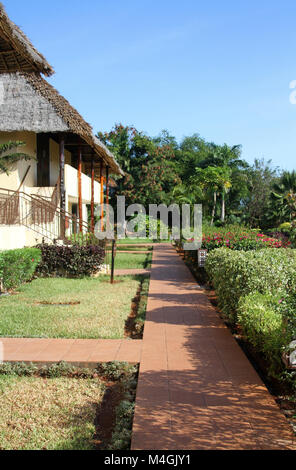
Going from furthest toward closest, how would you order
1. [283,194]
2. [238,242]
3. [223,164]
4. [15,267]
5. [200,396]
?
1. [223,164]
2. [283,194]
3. [238,242]
4. [15,267]
5. [200,396]

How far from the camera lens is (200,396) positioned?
3611mm

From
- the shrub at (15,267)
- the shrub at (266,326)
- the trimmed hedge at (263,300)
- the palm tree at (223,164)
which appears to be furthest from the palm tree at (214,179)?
the shrub at (266,326)

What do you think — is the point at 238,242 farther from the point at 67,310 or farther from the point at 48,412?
the point at 48,412

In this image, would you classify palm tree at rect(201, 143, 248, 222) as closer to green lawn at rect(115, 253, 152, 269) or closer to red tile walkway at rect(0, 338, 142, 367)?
green lawn at rect(115, 253, 152, 269)

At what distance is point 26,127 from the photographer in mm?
12078

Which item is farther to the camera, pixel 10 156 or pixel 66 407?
pixel 10 156

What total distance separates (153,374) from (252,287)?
2078 mm

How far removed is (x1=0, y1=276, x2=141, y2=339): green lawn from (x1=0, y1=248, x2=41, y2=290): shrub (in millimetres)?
251

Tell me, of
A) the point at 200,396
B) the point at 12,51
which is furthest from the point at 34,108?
the point at 200,396

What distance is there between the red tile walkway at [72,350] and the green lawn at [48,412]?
0.37 metres

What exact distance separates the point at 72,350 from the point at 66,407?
53.1 inches

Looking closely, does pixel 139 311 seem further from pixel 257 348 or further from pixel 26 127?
pixel 26 127

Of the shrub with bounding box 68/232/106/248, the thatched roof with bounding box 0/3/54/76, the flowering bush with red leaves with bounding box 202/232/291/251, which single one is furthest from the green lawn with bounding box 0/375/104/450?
the shrub with bounding box 68/232/106/248
